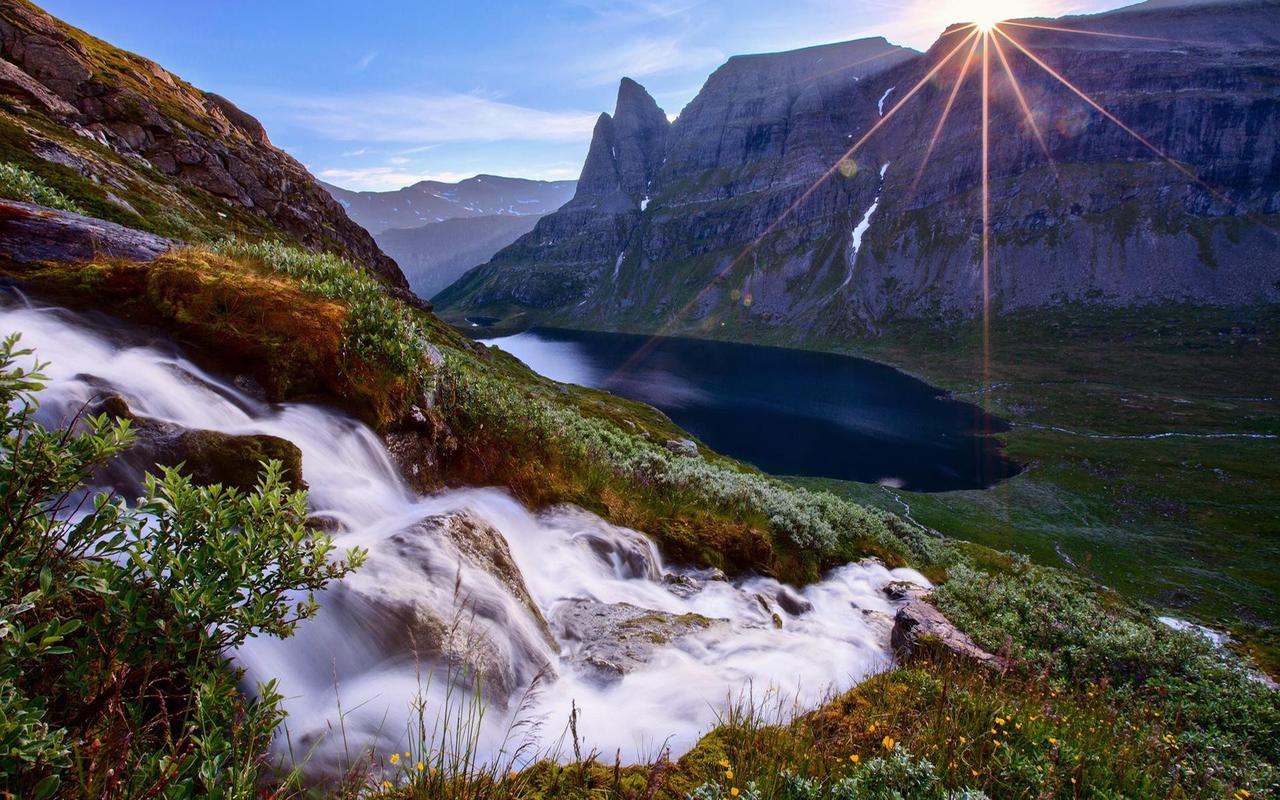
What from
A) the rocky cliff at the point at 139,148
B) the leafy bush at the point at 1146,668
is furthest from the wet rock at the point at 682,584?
the rocky cliff at the point at 139,148

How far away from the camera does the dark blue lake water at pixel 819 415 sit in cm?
7000

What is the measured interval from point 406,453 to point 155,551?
7518mm

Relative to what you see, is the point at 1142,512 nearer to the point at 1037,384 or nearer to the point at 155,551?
the point at 1037,384

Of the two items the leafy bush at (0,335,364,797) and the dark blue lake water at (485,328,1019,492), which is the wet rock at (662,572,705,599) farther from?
the dark blue lake water at (485,328,1019,492)

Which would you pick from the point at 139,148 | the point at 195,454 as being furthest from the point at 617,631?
the point at 139,148

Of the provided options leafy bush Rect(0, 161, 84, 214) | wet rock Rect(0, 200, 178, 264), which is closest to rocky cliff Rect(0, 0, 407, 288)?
leafy bush Rect(0, 161, 84, 214)

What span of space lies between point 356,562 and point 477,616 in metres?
3.09

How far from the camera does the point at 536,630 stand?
8.08 metres

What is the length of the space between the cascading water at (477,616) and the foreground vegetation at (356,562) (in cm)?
69

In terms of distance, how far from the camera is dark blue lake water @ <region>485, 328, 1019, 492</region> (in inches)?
2756

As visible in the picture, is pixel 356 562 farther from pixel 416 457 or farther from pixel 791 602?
pixel 791 602

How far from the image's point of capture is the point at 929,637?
10.7m

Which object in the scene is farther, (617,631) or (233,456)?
(617,631)

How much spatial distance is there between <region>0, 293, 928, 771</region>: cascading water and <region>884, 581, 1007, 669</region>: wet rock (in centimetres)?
48
